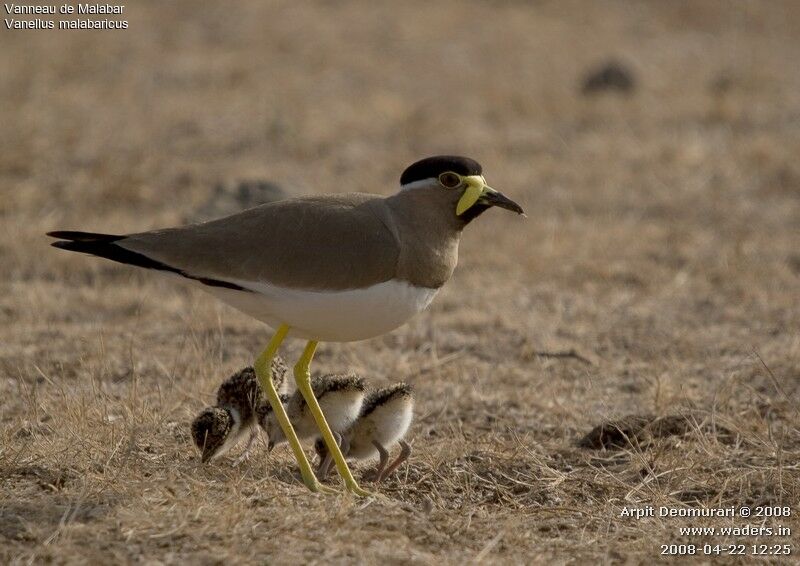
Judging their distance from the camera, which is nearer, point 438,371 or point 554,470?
point 554,470

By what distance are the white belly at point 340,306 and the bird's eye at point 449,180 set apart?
19.2 inches

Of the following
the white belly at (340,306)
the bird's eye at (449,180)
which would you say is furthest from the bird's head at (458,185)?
the white belly at (340,306)

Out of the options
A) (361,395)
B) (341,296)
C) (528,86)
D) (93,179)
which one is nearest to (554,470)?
(361,395)

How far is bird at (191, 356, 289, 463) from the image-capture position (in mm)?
5371

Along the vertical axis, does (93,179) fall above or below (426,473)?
above

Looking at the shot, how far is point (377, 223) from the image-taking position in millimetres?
5266

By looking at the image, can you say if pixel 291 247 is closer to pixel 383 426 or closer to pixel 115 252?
pixel 115 252

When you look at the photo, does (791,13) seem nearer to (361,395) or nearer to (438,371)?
(438,371)

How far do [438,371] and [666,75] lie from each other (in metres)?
10.1

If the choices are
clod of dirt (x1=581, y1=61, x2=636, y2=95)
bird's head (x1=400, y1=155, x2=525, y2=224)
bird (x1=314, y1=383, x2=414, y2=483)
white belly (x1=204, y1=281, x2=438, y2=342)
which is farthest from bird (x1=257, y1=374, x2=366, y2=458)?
clod of dirt (x1=581, y1=61, x2=636, y2=95)

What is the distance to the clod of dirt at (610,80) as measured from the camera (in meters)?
15.0

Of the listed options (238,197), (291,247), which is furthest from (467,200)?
(238,197)

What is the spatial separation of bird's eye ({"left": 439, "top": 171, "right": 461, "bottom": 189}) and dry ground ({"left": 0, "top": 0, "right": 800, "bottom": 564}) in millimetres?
1282

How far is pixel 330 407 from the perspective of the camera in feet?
18.8
